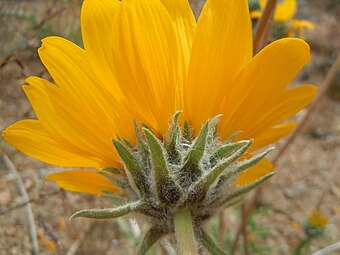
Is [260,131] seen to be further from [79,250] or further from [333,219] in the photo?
[333,219]

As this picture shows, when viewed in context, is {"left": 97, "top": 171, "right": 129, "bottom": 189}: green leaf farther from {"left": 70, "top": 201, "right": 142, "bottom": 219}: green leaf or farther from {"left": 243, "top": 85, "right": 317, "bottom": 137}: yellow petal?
{"left": 243, "top": 85, "right": 317, "bottom": 137}: yellow petal

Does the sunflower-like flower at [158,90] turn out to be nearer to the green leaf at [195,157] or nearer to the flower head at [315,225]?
the green leaf at [195,157]

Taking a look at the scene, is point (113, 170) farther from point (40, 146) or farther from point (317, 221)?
point (317, 221)

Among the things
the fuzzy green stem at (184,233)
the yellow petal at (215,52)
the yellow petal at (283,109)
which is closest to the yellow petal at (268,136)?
the yellow petal at (283,109)

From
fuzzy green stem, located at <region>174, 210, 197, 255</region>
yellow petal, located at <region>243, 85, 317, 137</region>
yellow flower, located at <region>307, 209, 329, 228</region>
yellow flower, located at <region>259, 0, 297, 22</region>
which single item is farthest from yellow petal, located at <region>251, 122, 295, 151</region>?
yellow flower, located at <region>259, 0, 297, 22</region>

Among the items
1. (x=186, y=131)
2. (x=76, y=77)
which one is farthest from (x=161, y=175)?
(x=76, y=77)

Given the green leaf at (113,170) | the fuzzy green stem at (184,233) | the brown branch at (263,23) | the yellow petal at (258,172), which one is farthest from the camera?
the brown branch at (263,23)
